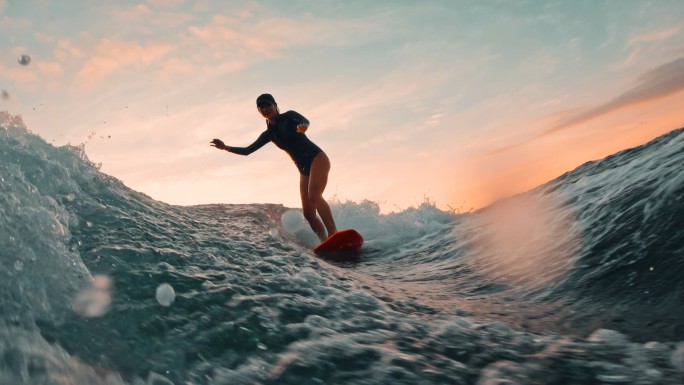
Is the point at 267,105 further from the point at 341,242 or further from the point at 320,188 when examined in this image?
the point at 341,242

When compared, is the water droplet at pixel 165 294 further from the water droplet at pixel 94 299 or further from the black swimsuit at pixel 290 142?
the black swimsuit at pixel 290 142

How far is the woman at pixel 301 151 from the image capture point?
7.86 metres

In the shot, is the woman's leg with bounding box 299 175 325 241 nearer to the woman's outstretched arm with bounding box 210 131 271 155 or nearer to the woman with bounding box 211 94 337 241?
the woman with bounding box 211 94 337 241

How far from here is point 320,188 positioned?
26.1ft

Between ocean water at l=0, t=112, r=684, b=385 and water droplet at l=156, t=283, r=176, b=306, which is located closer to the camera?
ocean water at l=0, t=112, r=684, b=385

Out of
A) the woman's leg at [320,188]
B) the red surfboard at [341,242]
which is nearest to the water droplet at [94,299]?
the red surfboard at [341,242]

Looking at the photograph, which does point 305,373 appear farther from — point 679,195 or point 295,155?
point 295,155

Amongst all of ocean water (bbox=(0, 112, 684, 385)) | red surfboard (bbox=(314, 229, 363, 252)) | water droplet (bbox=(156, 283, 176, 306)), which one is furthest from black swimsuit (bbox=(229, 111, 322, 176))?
water droplet (bbox=(156, 283, 176, 306))

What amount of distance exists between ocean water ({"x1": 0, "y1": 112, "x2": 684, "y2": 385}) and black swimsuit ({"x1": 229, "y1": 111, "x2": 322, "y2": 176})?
220 centimetres

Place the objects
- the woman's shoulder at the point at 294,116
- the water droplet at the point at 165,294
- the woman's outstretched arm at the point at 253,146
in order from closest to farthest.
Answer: the water droplet at the point at 165,294, the woman's shoulder at the point at 294,116, the woman's outstretched arm at the point at 253,146

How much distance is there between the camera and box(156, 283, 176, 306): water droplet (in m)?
3.14

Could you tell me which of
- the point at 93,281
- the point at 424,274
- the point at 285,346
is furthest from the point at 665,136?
the point at 93,281

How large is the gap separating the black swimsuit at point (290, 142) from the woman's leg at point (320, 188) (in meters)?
0.14

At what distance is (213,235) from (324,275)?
1407 millimetres
